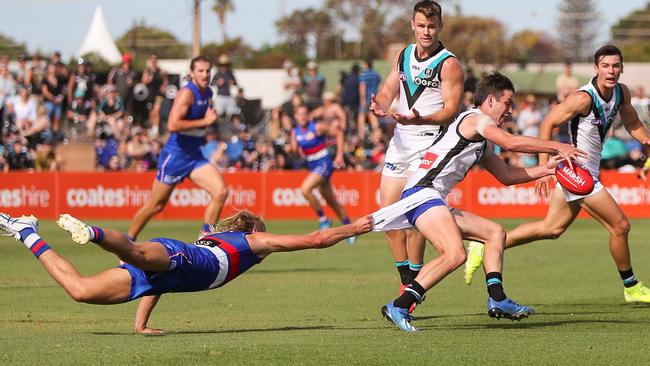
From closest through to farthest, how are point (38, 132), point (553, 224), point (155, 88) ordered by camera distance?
1. point (553, 224)
2. point (38, 132)
3. point (155, 88)

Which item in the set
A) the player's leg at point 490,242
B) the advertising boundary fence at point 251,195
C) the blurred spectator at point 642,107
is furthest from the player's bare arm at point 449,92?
the blurred spectator at point 642,107

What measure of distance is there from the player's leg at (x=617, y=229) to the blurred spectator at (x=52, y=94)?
23095mm

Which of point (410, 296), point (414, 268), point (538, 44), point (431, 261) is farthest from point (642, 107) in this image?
point (538, 44)

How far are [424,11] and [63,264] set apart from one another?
12.7 feet

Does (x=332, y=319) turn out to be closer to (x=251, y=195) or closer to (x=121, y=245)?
(x=121, y=245)

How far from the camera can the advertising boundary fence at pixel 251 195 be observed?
28.0 metres

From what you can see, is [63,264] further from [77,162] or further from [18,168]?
[77,162]

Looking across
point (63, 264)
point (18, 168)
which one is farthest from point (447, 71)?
point (18, 168)

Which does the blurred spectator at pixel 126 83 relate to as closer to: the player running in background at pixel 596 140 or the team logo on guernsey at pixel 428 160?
the player running in background at pixel 596 140

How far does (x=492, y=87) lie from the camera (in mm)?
10742

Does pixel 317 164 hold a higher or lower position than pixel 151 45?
higher

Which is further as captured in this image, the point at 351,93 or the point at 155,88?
the point at 351,93

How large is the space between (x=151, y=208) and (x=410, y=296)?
22.4ft

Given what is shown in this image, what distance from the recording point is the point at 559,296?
1397 cm
